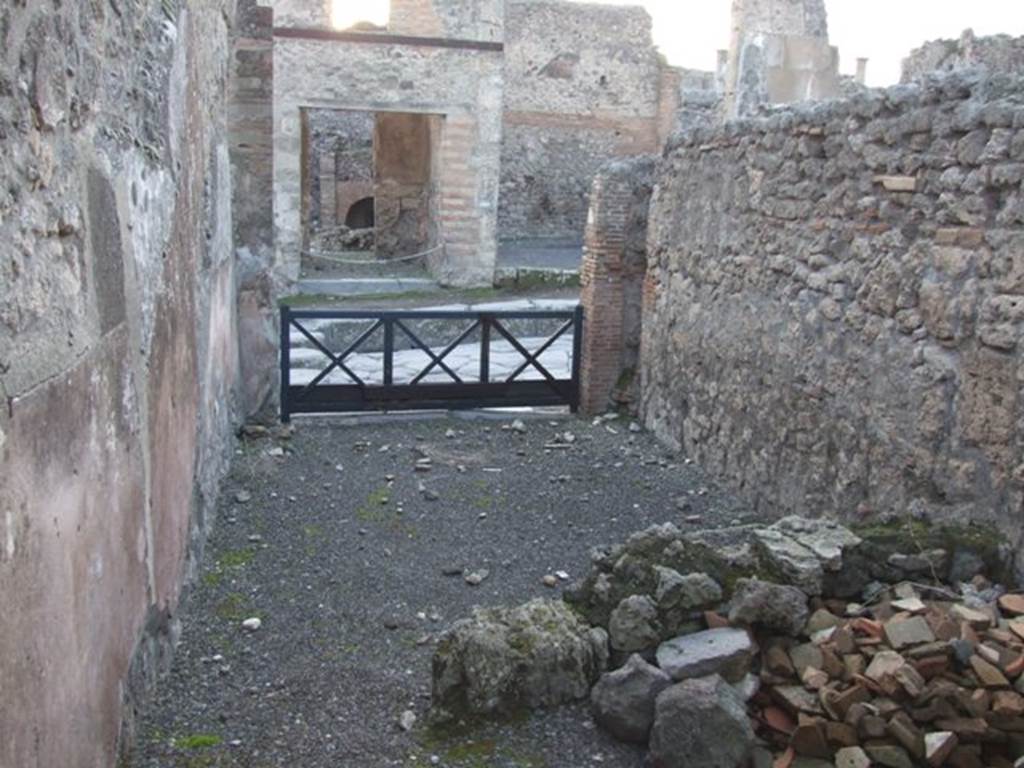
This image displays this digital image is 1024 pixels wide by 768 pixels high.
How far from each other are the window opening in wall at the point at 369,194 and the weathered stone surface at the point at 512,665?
12.0 meters

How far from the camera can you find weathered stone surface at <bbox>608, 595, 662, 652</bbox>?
144 inches

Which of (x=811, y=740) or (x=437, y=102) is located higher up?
(x=437, y=102)

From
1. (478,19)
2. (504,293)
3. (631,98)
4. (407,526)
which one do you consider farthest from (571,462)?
(631,98)

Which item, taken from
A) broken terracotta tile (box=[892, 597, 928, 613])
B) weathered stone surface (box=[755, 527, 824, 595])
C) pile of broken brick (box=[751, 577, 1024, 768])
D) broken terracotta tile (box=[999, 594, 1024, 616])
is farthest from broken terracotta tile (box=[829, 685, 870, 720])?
broken terracotta tile (box=[999, 594, 1024, 616])

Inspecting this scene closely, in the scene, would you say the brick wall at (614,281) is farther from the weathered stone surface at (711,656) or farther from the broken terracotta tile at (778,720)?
the broken terracotta tile at (778,720)

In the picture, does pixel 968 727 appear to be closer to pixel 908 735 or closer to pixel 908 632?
pixel 908 735

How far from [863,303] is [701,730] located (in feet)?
8.09

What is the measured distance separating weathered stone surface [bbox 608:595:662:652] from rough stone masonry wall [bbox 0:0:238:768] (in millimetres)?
1548

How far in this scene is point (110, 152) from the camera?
2.67 m

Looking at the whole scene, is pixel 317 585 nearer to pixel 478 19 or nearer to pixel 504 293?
pixel 504 293

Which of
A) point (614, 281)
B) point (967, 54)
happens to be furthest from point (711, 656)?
point (967, 54)

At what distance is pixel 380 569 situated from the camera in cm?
504

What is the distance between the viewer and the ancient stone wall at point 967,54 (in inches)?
404

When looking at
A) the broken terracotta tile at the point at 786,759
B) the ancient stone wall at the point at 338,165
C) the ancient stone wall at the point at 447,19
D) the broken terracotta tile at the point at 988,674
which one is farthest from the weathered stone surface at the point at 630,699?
the ancient stone wall at the point at 338,165
